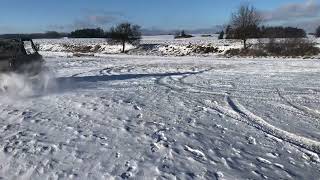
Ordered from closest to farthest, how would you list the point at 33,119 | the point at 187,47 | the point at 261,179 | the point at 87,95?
the point at 261,179, the point at 33,119, the point at 87,95, the point at 187,47

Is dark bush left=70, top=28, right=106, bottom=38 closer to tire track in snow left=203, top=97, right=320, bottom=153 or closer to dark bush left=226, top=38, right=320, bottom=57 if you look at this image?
dark bush left=226, top=38, right=320, bottom=57

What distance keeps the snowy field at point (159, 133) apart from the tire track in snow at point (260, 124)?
2 cm

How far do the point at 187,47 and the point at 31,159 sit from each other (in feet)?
168

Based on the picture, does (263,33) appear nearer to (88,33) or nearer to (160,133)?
(160,133)

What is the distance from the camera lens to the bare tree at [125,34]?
206 ft

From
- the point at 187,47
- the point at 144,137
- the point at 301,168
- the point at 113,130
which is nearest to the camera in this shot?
the point at 301,168

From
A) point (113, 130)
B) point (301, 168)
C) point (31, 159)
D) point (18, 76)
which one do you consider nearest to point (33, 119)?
point (113, 130)

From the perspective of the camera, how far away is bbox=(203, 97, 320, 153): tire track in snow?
26.3 feet

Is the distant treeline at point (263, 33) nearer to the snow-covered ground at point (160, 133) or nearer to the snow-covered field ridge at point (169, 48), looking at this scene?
the snow-covered field ridge at point (169, 48)

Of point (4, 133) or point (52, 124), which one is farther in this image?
point (52, 124)

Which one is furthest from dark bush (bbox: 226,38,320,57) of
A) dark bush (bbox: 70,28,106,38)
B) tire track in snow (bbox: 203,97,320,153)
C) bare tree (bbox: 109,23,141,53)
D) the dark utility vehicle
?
dark bush (bbox: 70,28,106,38)

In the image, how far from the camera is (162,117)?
9961 millimetres

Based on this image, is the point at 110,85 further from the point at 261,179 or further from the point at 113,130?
the point at 261,179

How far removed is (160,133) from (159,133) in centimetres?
2
